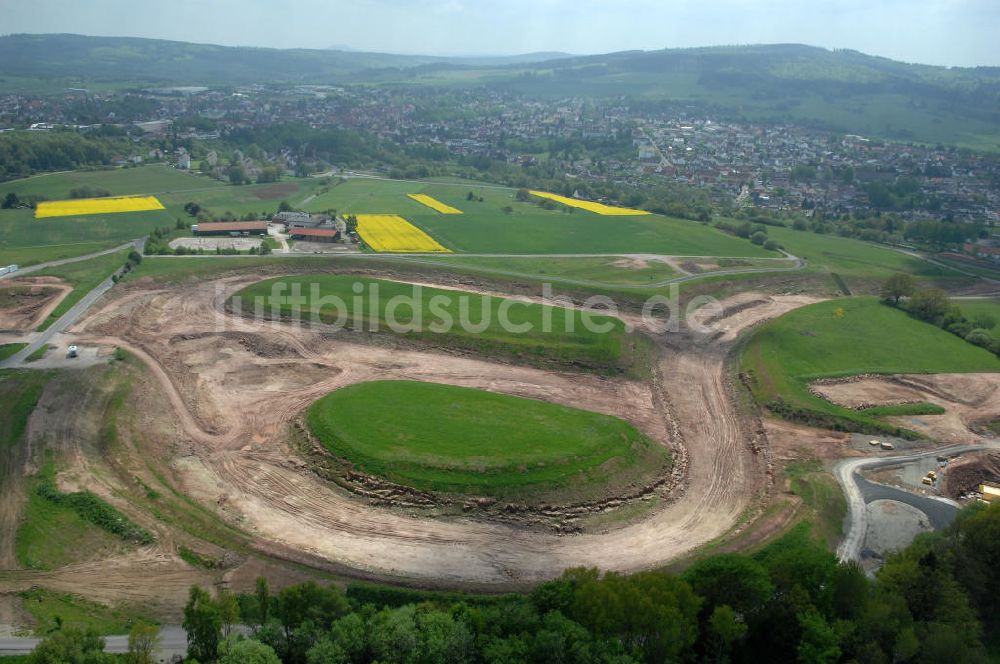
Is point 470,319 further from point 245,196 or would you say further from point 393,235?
point 245,196

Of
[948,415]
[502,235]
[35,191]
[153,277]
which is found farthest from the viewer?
[35,191]

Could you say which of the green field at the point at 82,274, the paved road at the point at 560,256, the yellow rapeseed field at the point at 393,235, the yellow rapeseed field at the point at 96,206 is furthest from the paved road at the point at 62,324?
the yellow rapeseed field at the point at 96,206

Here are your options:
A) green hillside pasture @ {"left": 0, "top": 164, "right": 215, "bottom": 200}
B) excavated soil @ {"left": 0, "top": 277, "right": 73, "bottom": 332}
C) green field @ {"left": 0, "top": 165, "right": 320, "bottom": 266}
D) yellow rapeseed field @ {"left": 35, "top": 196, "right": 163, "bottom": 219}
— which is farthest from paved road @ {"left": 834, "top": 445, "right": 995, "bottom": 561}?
green hillside pasture @ {"left": 0, "top": 164, "right": 215, "bottom": 200}

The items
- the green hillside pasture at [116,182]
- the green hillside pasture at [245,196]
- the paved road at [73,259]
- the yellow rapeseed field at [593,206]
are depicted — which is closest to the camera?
the paved road at [73,259]

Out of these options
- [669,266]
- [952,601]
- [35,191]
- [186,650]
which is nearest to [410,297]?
[669,266]

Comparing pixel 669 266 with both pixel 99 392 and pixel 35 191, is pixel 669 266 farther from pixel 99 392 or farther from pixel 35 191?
pixel 35 191

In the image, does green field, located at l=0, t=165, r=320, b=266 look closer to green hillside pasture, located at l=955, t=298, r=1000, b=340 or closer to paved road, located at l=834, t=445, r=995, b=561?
paved road, located at l=834, t=445, r=995, b=561

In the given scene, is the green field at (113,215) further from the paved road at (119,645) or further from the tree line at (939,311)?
the tree line at (939,311)
